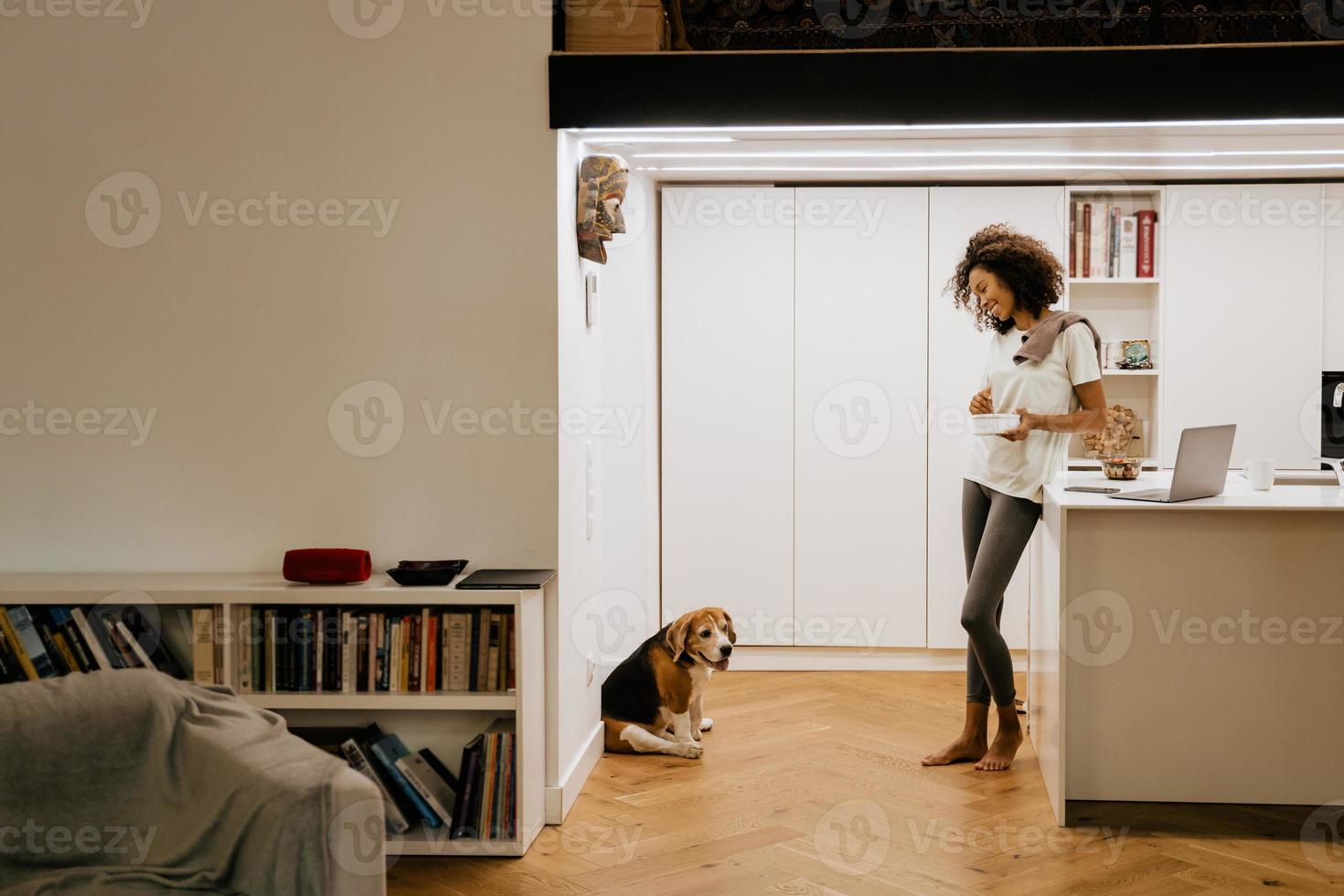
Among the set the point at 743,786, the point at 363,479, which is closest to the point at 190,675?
the point at 363,479

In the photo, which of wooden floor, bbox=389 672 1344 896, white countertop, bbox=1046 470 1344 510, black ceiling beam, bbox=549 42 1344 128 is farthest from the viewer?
black ceiling beam, bbox=549 42 1344 128

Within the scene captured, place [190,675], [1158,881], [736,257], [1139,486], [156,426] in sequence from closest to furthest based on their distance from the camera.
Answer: [1158,881], [190,675], [156,426], [1139,486], [736,257]

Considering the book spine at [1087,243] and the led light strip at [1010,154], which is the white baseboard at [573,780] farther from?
the book spine at [1087,243]

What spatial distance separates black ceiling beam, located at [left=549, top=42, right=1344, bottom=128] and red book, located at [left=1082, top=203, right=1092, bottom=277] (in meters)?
1.54

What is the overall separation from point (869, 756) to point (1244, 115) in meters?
2.19

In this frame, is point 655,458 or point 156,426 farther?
point 655,458

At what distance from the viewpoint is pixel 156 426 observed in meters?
3.21

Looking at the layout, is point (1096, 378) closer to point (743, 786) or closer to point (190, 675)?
point (743, 786)

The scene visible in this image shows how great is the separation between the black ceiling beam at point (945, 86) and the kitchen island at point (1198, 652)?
110 cm

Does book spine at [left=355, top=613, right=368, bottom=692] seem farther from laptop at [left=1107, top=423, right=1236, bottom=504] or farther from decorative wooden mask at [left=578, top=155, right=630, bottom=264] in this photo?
laptop at [left=1107, top=423, right=1236, bottom=504]

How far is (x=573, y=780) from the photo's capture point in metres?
3.26

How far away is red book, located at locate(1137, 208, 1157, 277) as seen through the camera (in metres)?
4.64

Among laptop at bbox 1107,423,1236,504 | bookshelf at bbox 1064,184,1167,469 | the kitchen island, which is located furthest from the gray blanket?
bookshelf at bbox 1064,184,1167,469

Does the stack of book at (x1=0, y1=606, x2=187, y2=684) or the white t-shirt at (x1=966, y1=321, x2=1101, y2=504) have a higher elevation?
the white t-shirt at (x1=966, y1=321, x2=1101, y2=504)
